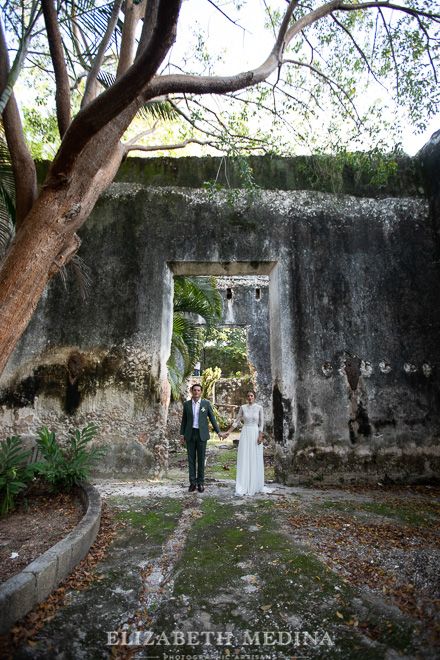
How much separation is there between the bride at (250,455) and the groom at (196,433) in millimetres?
404

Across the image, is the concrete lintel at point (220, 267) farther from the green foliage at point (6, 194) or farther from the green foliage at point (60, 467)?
the green foliage at point (60, 467)

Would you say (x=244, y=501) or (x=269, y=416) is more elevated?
(x=269, y=416)

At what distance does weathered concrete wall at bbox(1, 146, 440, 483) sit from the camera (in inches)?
240

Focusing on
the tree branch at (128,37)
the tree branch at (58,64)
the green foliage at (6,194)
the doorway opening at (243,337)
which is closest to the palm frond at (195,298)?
the doorway opening at (243,337)

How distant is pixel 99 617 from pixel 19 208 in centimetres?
328

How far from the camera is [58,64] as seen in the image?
12.5ft

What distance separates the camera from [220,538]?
12.1ft

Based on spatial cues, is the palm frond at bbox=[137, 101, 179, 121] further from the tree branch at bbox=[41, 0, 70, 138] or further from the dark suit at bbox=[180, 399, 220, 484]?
the dark suit at bbox=[180, 399, 220, 484]

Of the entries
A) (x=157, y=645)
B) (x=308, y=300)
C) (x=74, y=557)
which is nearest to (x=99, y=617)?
(x=157, y=645)

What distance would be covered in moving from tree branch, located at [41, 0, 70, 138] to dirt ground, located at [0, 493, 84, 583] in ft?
13.0

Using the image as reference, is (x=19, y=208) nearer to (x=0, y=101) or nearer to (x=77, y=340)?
(x=0, y=101)

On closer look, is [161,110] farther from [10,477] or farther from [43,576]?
[43,576]

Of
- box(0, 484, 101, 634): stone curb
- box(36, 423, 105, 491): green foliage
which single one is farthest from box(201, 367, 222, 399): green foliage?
box(0, 484, 101, 634): stone curb

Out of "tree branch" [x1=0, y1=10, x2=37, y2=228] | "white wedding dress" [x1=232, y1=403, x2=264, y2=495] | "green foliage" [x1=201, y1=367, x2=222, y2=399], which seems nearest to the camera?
"tree branch" [x1=0, y1=10, x2=37, y2=228]
